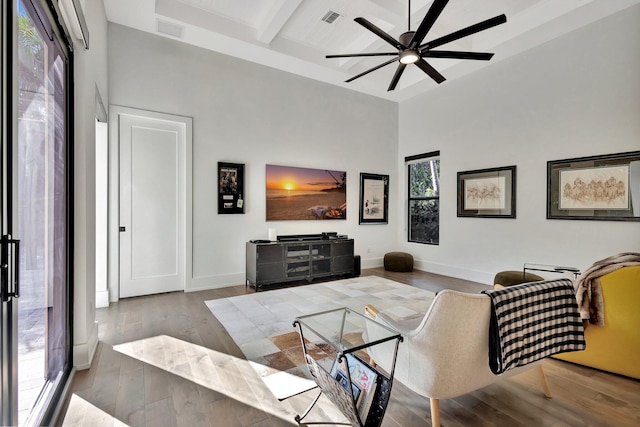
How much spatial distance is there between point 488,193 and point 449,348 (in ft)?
14.2

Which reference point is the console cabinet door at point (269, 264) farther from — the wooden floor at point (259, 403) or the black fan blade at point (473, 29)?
the black fan blade at point (473, 29)

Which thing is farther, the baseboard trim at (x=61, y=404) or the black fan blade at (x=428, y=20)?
the black fan blade at (x=428, y=20)

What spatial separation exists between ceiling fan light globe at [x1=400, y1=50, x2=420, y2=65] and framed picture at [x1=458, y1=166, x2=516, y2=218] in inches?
110

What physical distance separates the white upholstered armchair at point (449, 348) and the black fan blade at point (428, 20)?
2185 millimetres

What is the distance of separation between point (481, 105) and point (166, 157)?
5.13 meters

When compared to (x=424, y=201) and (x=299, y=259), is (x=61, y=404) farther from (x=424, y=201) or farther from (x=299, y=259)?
(x=424, y=201)

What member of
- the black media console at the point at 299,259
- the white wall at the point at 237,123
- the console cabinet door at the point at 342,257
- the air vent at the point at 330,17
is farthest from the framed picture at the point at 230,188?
the air vent at the point at 330,17

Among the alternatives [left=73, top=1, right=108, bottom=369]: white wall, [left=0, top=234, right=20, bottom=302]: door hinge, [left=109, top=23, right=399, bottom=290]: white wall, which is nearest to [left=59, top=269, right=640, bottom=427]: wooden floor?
[left=73, top=1, right=108, bottom=369]: white wall

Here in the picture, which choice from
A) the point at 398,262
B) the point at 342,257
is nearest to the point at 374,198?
the point at 398,262

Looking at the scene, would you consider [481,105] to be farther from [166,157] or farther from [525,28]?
[166,157]

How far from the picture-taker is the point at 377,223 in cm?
653

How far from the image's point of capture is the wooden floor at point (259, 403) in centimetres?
177

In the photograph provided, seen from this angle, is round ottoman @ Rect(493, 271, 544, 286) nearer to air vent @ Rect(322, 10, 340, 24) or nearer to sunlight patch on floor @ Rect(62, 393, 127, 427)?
sunlight patch on floor @ Rect(62, 393, 127, 427)

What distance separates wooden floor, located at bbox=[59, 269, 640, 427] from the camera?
177cm
